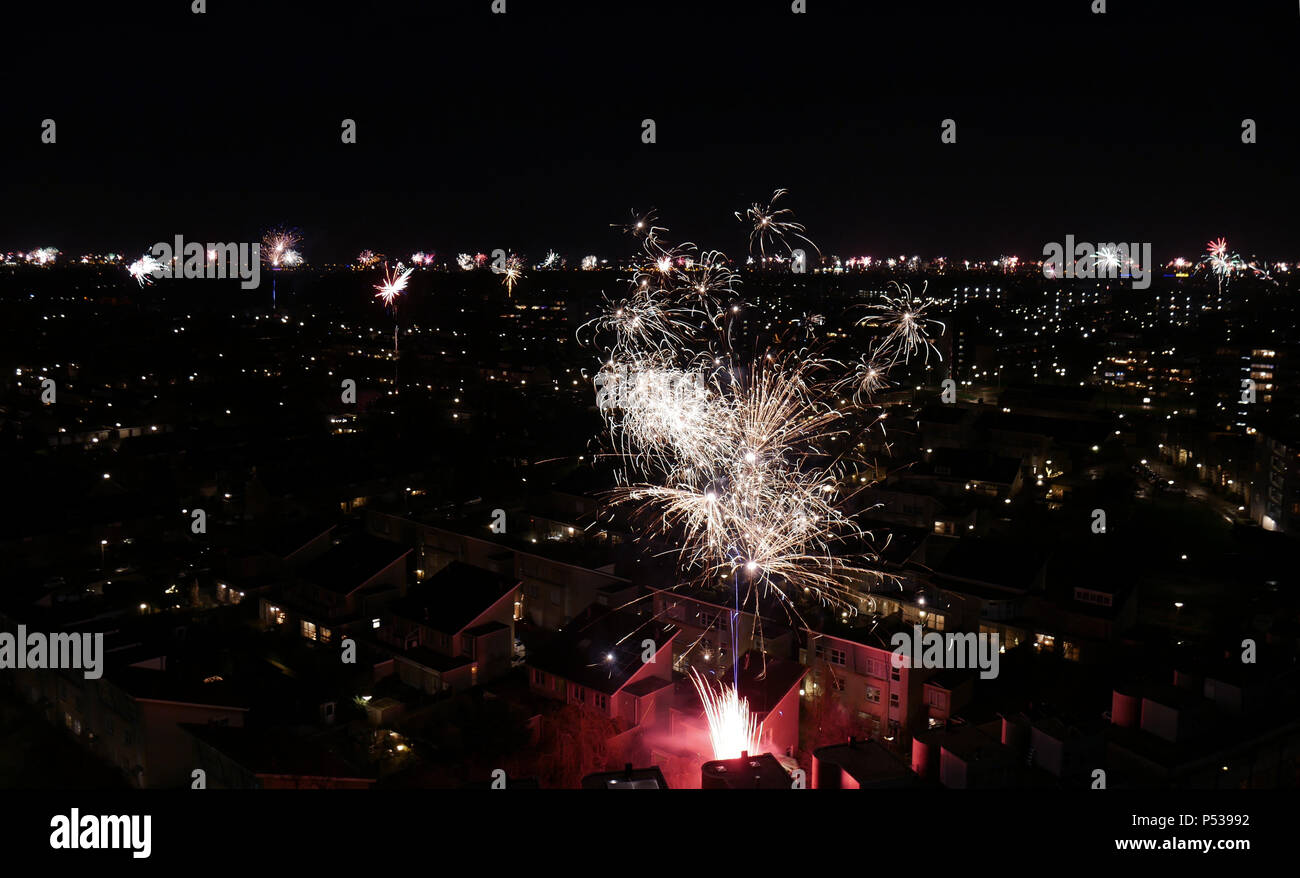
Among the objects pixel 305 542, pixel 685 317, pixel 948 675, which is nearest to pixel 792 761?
pixel 948 675

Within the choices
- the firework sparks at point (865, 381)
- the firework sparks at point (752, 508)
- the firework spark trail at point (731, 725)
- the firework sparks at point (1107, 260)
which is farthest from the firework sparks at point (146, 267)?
the firework sparks at point (1107, 260)

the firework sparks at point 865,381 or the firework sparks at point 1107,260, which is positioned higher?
the firework sparks at point 1107,260

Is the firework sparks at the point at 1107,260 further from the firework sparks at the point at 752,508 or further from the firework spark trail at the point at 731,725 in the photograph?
the firework spark trail at the point at 731,725

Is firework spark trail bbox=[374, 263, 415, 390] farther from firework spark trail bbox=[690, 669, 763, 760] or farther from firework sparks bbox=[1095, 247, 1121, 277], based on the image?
firework sparks bbox=[1095, 247, 1121, 277]

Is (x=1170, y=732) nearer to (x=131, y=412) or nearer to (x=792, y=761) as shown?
(x=792, y=761)

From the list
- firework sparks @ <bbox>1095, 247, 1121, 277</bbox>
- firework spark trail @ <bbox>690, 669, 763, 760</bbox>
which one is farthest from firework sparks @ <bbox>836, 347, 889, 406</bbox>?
firework spark trail @ <bbox>690, 669, 763, 760</bbox>

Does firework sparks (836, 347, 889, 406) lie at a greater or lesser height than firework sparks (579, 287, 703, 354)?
lesser

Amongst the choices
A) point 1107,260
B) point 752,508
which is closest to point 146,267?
point 752,508
